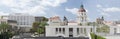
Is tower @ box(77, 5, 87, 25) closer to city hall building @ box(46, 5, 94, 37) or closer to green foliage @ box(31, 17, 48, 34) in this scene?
city hall building @ box(46, 5, 94, 37)

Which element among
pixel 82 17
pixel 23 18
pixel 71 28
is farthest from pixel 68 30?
pixel 23 18

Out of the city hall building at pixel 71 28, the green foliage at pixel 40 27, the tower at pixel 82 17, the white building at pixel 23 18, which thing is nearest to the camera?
the city hall building at pixel 71 28

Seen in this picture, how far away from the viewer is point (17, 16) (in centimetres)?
14312

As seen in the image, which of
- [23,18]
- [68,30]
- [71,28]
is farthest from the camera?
[23,18]

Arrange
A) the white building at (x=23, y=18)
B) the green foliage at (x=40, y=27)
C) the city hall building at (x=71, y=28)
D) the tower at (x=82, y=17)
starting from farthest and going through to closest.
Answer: the white building at (x=23, y=18)
the green foliage at (x=40, y=27)
the tower at (x=82, y=17)
the city hall building at (x=71, y=28)

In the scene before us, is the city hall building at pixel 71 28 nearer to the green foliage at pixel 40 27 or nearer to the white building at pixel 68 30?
the white building at pixel 68 30

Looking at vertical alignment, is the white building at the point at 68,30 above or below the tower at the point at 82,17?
below

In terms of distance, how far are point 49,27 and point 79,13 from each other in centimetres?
708

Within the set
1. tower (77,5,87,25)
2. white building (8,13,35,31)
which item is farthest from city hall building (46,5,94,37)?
white building (8,13,35,31)

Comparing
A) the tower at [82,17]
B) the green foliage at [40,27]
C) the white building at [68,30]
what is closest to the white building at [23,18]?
the green foliage at [40,27]

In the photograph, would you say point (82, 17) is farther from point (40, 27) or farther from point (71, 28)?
point (40, 27)

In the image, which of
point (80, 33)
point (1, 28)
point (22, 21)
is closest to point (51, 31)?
point (80, 33)

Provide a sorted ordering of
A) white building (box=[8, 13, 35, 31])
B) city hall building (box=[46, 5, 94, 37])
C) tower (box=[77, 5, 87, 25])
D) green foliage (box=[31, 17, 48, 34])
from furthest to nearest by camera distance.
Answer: white building (box=[8, 13, 35, 31]) < green foliage (box=[31, 17, 48, 34]) < tower (box=[77, 5, 87, 25]) < city hall building (box=[46, 5, 94, 37])

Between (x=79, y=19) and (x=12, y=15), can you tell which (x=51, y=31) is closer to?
(x=79, y=19)
